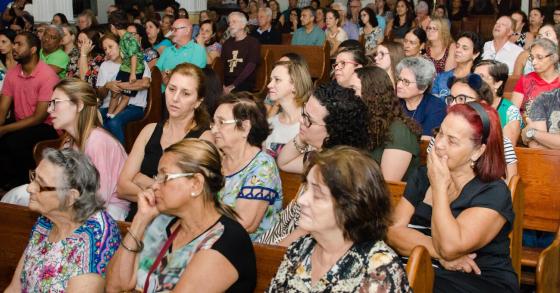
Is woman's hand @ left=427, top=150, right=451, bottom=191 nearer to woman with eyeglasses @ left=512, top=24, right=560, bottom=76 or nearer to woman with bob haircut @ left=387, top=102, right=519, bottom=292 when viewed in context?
woman with bob haircut @ left=387, top=102, right=519, bottom=292

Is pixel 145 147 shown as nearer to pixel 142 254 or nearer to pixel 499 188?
pixel 142 254

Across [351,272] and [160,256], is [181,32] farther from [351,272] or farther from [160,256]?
[351,272]

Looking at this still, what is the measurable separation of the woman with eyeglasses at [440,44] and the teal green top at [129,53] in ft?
8.26

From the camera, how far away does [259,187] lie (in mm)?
3285

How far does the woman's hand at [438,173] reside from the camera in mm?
2656

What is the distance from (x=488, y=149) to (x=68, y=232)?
159 centimetres

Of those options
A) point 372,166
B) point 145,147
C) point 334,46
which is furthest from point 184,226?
point 334,46

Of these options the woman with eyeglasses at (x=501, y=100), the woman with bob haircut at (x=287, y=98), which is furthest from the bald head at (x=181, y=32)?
the woman with eyeglasses at (x=501, y=100)

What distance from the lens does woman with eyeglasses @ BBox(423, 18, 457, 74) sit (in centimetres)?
688

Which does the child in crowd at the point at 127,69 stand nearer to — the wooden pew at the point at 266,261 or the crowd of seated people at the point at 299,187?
the crowd of seated people at the point at 299,187

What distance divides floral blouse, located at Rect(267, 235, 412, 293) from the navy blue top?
2.37 meters

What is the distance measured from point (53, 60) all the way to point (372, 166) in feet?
18.3

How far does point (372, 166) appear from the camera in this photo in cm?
230

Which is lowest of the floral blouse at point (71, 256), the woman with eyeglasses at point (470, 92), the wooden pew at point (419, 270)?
the floral blouse at point (71, 256)
